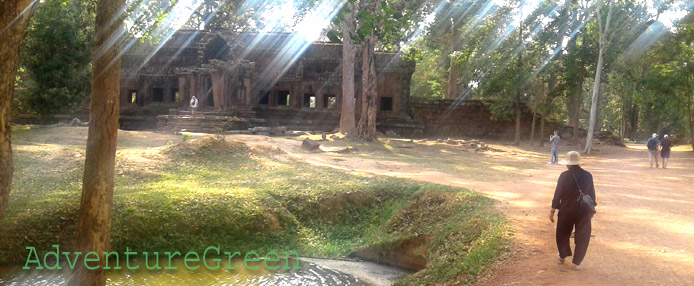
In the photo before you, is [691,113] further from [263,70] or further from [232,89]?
[232,89]

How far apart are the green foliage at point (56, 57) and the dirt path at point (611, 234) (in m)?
15.6

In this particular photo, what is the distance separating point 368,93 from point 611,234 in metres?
16.1

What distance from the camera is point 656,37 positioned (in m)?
26.6

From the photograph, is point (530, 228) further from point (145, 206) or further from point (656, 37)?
point (656, 37)

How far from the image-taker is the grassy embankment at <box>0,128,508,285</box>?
24.2 feet

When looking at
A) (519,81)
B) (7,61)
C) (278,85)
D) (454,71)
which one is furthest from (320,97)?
(7,61)

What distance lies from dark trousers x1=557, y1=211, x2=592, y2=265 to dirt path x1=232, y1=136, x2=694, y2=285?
17cm

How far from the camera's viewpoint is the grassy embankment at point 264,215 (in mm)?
7379

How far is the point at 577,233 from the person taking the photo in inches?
211

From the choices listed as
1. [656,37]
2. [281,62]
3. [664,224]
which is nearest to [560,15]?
[656,37]

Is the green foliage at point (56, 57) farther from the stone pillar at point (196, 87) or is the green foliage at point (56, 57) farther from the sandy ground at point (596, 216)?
the stone pillar at point (196, 87)

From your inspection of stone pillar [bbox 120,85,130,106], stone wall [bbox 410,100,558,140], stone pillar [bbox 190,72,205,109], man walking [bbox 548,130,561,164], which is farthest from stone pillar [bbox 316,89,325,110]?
man walking [bbox 548,130,561,164]

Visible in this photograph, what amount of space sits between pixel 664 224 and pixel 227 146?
10.3 m

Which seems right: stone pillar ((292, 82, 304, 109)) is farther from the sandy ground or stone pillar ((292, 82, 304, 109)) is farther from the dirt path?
the dirt path
